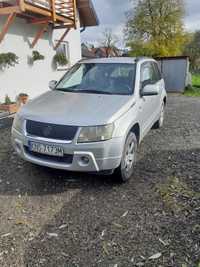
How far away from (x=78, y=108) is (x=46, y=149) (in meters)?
0.67

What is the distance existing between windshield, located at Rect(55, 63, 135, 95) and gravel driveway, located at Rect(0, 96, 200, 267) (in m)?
1.30

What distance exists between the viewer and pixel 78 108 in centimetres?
322

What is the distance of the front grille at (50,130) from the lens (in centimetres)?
292

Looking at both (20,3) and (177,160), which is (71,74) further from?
(20,3)

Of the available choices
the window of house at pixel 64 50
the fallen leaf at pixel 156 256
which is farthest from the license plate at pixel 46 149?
the window of house at pixel 64 50

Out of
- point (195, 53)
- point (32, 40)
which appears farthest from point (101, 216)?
point (195, 53)

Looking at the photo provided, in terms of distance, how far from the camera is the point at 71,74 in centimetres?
451

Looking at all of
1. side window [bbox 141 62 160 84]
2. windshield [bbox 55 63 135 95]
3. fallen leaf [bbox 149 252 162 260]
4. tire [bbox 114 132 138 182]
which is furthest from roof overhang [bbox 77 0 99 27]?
fallen leaf [bbox 149 252 162 260]

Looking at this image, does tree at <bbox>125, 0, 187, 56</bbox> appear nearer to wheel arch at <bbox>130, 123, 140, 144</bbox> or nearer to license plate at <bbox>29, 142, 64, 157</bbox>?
wheel arch at <bbox>130, 123, 140, 144</bbox>

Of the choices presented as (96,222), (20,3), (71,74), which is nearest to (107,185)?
(96,222)

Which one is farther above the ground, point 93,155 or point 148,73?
point 148,73

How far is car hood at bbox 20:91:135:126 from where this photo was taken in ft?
9.73

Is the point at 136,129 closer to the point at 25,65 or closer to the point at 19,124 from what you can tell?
the point at 19,124

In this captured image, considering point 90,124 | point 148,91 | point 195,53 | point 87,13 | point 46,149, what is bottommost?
point 46,149
